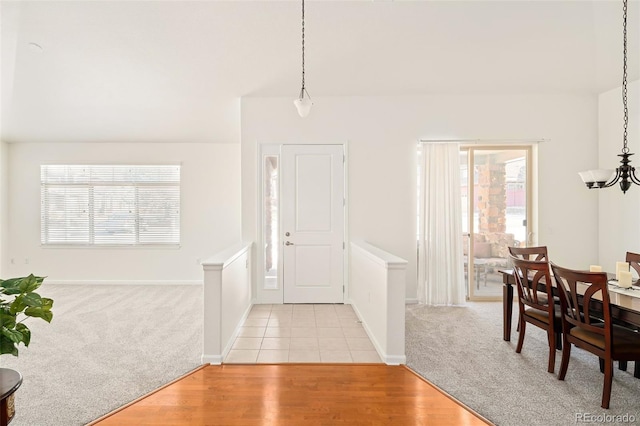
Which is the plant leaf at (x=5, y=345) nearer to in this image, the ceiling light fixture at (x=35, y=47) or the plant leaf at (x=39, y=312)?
the plant leaf at (x=39, y=312)

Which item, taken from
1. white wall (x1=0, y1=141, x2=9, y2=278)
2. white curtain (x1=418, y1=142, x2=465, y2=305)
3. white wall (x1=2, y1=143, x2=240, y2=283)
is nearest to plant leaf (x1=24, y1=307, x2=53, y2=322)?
white curtain (x1=418, y1=142, x2=465, y2=305)

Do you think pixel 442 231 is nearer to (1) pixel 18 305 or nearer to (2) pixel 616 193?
(2) pixel 616 193

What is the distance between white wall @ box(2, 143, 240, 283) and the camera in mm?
5832

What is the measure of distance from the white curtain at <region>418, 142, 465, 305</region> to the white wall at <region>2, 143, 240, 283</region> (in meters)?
3.47

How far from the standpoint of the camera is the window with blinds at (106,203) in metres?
5.86

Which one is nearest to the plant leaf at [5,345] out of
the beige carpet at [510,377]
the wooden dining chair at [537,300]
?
the beige carpet at [510,377]

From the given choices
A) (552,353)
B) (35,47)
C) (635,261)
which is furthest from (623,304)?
(35,47)

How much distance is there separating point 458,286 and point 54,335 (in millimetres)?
4996

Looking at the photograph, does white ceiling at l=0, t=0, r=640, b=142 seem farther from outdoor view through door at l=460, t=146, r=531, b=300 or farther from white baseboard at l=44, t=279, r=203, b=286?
white baseboard at l=44, t=279, r=203, b=286

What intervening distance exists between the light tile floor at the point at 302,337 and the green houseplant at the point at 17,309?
1.77 meters

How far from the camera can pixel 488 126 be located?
4.60 metres

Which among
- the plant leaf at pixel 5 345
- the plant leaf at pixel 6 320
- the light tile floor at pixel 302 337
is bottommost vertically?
the light tile floor at pixel 302 337

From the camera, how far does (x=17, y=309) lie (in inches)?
50.8

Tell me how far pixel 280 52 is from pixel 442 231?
10.5 ft
